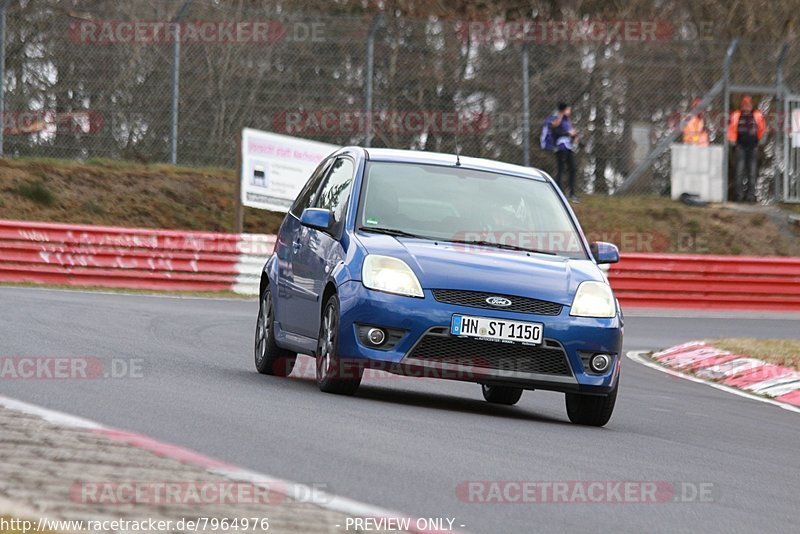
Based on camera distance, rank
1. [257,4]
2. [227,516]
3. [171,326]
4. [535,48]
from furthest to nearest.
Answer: [257,4]
[535,48]
[171,326]
[227,516]

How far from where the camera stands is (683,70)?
27.4m

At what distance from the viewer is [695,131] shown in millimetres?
28250

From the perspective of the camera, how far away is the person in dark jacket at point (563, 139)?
2558cm

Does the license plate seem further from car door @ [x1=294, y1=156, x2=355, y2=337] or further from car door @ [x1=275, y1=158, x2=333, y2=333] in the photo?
car door @ [x1=275, y1=158, x2=333, y2=333]

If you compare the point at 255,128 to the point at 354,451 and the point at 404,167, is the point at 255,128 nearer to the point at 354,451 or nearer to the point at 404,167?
the point at 404,167

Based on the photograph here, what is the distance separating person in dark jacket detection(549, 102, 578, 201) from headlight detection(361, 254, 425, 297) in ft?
54.0

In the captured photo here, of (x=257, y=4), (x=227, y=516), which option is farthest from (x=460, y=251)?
(x=257, y=4)

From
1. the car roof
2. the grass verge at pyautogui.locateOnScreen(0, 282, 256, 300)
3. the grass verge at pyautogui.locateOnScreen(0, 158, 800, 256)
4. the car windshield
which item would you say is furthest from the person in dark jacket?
the car windshield

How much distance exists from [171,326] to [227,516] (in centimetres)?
982

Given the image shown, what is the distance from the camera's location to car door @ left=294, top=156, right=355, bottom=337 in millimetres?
9906

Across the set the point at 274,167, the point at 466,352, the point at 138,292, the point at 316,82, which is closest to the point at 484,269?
the point at 466,352

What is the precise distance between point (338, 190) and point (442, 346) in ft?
6.06

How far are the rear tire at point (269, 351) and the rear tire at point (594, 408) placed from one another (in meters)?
2.29

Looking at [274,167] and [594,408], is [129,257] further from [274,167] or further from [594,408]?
[594,408]
